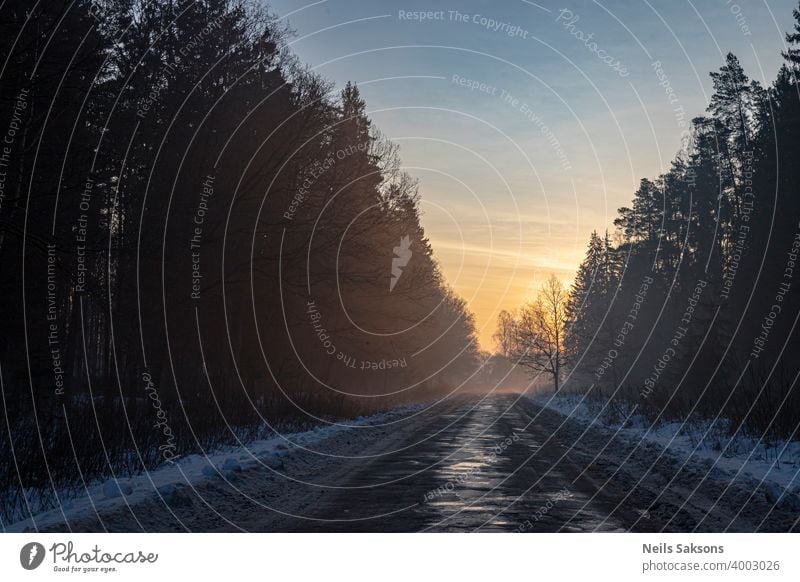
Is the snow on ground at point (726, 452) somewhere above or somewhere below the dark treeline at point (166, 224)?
below

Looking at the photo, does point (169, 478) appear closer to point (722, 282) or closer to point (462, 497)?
point (462, 497)

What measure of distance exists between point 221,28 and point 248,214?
5.30m

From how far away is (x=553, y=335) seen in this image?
200 feet

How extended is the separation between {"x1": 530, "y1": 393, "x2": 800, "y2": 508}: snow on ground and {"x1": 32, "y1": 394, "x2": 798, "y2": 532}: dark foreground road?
29cm

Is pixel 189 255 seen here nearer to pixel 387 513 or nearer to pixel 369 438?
pixel 369 438

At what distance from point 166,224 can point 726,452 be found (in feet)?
44.2

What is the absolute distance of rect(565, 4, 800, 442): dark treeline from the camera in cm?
2283

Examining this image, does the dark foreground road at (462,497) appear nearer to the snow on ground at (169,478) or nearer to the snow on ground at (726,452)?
the snow on ground at (169,478)

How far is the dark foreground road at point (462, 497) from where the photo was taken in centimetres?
760

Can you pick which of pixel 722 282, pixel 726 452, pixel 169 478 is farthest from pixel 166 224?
pixel 722 282

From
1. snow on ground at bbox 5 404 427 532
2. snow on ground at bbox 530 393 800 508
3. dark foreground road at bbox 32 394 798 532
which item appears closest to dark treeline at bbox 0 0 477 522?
snow on ground at bbox 5 404 427 532

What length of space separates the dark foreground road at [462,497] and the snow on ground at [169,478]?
191 millimetres

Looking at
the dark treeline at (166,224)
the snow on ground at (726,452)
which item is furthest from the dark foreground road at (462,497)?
the dark treeline at (166,224)

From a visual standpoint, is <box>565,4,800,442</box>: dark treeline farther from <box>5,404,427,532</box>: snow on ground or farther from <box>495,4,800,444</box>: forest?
<box>5,404,427,532</box>: snow on ground
